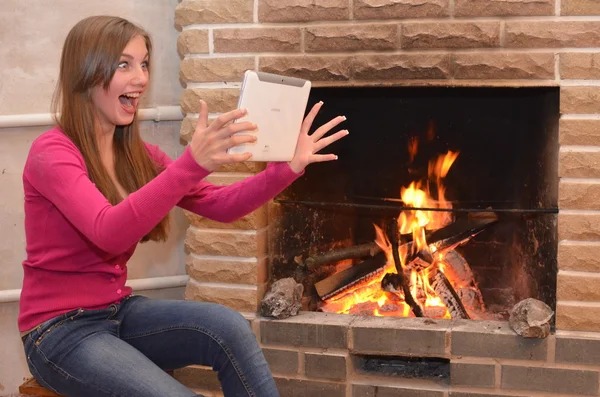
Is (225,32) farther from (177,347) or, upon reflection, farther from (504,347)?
(504,347)

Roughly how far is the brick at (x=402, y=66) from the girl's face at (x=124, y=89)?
75 centimetres

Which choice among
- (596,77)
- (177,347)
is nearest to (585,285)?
(596,77)

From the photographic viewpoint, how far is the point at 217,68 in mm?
2293

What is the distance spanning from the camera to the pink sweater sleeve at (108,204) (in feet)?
4.67

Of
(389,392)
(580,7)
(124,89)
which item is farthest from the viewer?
(389,392)

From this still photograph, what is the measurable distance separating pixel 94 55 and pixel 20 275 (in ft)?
4.12

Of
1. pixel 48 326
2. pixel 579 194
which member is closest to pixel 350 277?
pixel 579 194

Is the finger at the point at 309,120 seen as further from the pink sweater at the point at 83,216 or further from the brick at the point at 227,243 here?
the brick at the point at 227,243

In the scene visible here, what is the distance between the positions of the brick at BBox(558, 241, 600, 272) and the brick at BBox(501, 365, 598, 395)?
311mm

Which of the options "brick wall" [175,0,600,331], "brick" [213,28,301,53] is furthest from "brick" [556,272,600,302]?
"brick" [213,28,301,53]

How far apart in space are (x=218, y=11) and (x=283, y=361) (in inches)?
44.2

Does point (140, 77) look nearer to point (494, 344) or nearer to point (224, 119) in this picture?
point (224, 119)

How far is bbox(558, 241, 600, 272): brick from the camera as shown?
2145 mm

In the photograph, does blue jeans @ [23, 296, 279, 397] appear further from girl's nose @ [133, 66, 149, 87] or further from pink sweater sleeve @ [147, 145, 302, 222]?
girl's nose @ [133, 66, 149, 87]
